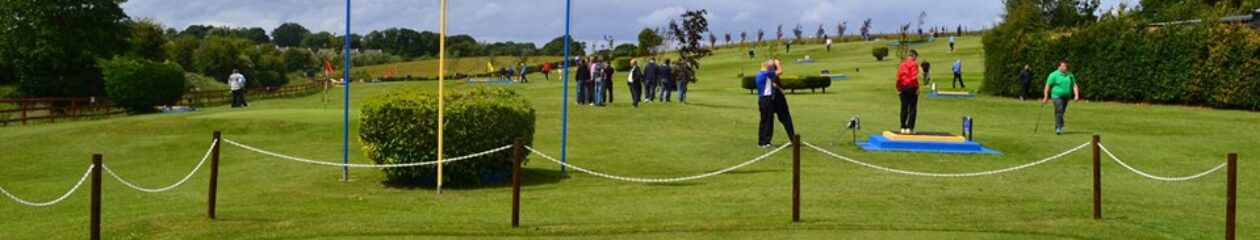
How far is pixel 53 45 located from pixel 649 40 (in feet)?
91.8

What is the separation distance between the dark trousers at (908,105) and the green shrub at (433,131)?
306 inches

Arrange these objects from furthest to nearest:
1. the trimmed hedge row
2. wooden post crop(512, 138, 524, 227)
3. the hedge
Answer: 1. the hedge
2. the trimmed hedge row
3. wooden post crop(512, 138, 524, 227)

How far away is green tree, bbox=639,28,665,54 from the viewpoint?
2339 inches

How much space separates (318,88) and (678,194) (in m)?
65.5

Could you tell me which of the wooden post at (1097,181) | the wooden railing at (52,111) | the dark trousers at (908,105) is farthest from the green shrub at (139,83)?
the wooden post at (1097,181)

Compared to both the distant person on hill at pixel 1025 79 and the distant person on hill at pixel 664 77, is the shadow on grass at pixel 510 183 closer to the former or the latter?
the distant person on hill at pixel 664 77

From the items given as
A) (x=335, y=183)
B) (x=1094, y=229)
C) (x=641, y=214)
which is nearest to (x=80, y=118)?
(x=335, y=183)

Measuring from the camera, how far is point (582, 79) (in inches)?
1235

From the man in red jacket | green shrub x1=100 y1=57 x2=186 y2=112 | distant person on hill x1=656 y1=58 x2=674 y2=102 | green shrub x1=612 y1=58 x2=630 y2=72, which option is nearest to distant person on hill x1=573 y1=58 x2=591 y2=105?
distant person on hill x1=656 y1=58 x2=674 y2=102

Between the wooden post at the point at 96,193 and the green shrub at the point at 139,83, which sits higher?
the green shrub at the point at 139,83

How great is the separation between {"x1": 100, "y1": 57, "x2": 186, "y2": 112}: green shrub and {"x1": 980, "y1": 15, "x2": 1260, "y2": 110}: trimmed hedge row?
94.2ft

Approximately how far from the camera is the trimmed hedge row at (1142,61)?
32.9m

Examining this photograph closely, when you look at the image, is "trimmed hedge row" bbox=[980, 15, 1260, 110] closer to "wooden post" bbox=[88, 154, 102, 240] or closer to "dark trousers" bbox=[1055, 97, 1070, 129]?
"dark trousers" bbox=[1055, 97, 1070, 129]

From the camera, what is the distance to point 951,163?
18125 millimetres
